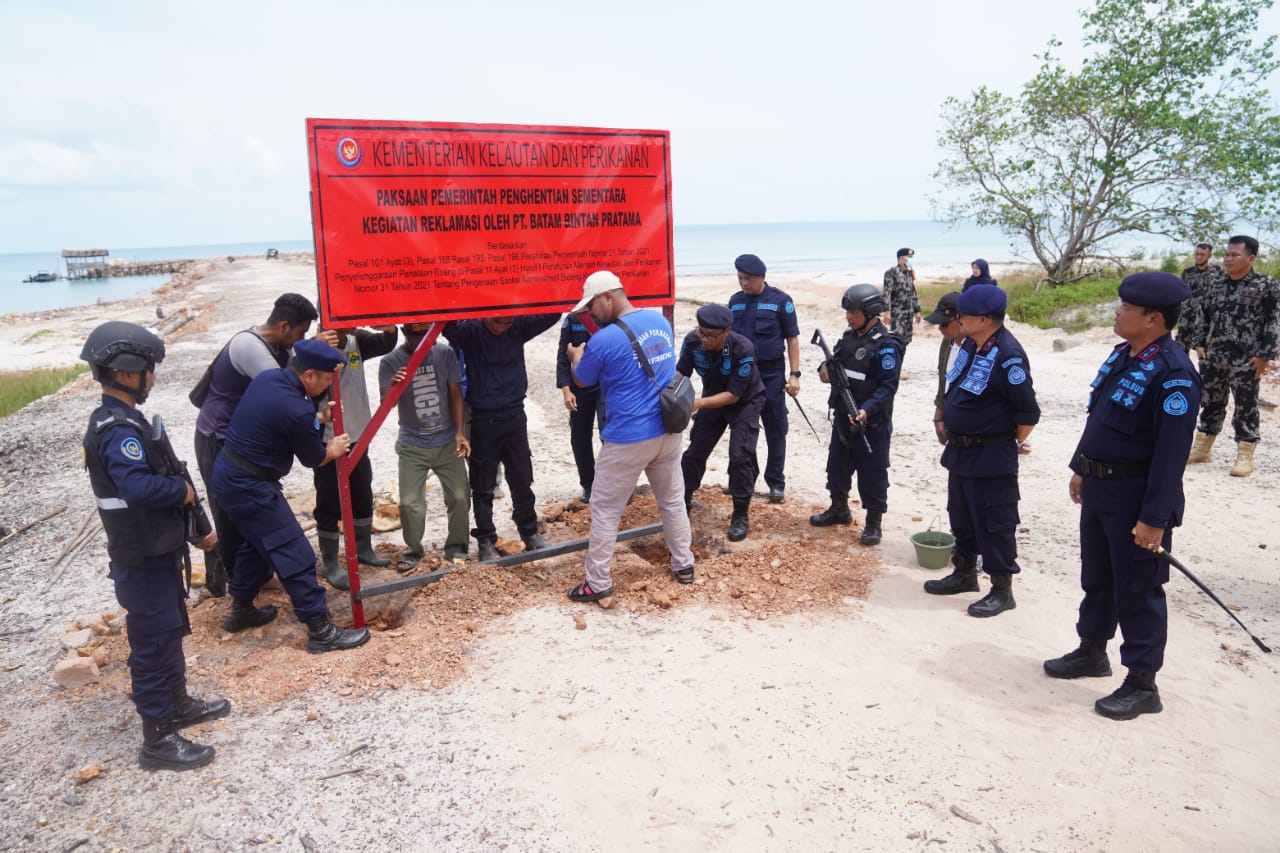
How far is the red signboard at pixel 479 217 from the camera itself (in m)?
4.38

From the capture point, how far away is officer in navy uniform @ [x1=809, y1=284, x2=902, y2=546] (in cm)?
571

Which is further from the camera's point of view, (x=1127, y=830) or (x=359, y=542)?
(x=359, y=542)

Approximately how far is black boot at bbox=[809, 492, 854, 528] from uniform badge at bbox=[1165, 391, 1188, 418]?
2.86 metres

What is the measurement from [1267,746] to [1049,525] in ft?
9.37

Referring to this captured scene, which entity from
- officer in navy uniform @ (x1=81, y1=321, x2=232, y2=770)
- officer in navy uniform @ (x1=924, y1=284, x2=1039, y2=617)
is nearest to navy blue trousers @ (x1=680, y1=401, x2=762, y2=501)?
officer in navy uniform @ (x1=924, y1=284, x2=1039, y2=617)

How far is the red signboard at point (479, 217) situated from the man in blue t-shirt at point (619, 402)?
0.57 metres

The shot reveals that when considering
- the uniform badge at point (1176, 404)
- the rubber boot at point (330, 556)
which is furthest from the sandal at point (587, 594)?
the uniform badge at point (1176, 404)

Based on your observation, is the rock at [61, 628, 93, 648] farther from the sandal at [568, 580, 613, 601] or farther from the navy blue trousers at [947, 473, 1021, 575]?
the navy blue trousers at [947, 473, 1021, 575]

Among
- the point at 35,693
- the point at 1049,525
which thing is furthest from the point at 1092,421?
the point at 35,693

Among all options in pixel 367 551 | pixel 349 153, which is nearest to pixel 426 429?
pixel 367 551

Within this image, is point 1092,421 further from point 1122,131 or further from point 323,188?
point 1122,131

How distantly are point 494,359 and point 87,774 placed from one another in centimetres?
310

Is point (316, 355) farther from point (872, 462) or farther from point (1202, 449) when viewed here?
point (1202, 449)

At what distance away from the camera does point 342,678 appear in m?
4.09
